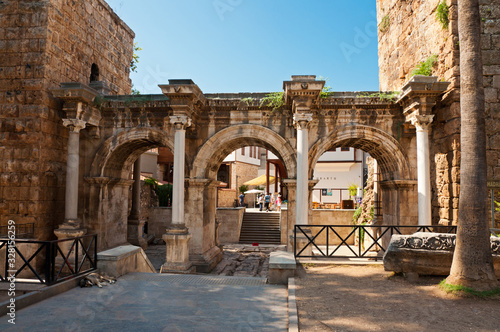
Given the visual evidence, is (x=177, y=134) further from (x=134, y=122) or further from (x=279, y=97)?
(x=279, y=97)

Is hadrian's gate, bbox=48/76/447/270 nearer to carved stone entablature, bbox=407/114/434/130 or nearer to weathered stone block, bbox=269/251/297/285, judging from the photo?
carved stone entablature, bbox=407/114/434/130

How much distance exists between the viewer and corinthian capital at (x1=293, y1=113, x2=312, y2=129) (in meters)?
9.48

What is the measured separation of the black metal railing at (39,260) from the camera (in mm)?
5609

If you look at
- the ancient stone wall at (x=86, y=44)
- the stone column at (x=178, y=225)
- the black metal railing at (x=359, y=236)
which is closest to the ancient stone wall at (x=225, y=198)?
the black metal railing at (x=359, y=236)

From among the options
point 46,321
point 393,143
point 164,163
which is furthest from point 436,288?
point 164,163

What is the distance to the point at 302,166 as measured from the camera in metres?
9.58

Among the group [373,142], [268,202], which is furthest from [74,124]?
[268,202]

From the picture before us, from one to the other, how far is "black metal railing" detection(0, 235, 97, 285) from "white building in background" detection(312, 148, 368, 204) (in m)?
20.8

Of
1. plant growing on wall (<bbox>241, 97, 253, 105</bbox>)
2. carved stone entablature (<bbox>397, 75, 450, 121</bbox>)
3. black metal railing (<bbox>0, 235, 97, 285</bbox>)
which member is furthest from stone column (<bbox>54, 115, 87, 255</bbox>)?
carved stone entablature (<bbox>397, 75, 450, 121</bbox>)

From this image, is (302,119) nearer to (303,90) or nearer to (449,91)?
(303,90)

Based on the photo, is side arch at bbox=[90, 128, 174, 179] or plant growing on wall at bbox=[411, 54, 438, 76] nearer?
plant growing on wall at bbox=[411, 54, 438, 76]

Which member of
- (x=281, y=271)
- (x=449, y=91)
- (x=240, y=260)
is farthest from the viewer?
(x=240, y=260)

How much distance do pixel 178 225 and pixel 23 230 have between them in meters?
4.36

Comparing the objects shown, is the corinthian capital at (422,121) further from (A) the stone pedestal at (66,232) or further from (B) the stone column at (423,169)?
(A) the stone pedestal at (66,232)
